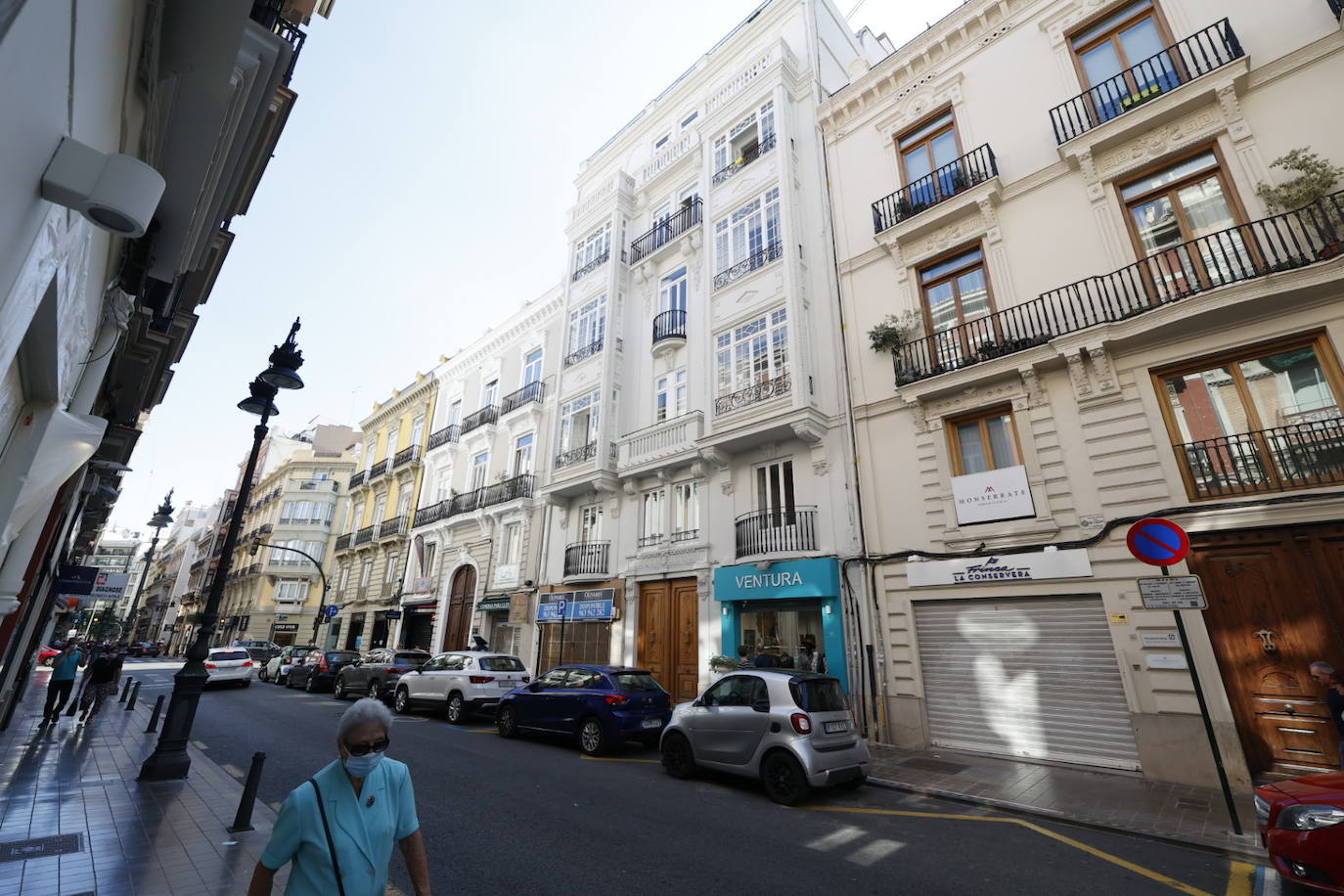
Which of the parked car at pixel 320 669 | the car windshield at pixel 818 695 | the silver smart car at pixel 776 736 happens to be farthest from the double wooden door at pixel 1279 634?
the parked car at pixel 320 669

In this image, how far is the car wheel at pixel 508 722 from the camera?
12.2 metres

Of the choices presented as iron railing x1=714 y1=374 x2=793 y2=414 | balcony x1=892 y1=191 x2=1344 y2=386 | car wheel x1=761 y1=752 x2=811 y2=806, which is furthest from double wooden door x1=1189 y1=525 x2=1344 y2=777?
iron railing x1=714 y1=374 x2=793 y2=414

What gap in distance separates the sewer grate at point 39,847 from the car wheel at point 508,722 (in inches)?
284

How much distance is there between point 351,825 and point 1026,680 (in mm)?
11241

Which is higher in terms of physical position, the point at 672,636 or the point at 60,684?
the point at 672,636

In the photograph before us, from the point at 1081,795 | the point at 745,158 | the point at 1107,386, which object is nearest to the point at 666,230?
the point at 745,158

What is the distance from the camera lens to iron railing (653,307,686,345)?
63.0 feet

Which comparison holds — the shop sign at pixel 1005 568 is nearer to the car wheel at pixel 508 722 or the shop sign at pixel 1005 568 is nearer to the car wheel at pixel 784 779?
the car wheel at pixel 784 779

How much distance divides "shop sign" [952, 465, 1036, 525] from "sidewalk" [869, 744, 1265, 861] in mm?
4251

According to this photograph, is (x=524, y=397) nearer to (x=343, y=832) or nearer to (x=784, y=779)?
(x=784, y=779)

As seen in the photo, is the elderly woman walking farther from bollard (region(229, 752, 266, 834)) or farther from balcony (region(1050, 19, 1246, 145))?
balcony (region(1050, 19, 1246, 145))

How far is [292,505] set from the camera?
47438 mm

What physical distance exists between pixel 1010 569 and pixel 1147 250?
6.40 meters

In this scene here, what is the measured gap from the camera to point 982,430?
1211 centimetres
